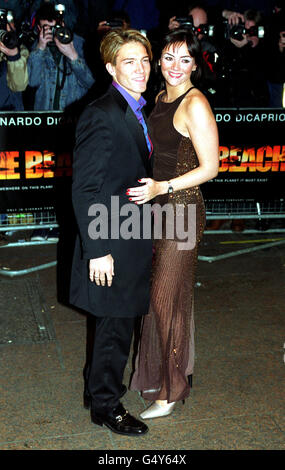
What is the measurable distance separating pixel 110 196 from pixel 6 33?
152 inches

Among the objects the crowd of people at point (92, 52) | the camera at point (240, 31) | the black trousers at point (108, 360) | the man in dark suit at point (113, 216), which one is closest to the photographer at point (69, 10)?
the crowd of people at point (92, 52)

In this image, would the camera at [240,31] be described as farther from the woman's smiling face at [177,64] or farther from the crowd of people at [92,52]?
the woman's smiling face at [177,64]

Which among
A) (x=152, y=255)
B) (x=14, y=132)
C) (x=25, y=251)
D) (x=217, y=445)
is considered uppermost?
(x=14, y=132)

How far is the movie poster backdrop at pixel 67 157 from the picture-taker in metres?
5.61

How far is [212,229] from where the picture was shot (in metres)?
7.05

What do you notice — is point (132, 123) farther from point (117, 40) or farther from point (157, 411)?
point (157, 411)

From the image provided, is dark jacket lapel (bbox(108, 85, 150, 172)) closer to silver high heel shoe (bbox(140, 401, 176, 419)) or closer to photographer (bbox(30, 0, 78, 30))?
silver high heel shoe (bbox(140, 401, 176, 419))

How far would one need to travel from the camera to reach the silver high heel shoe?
3.52 metres

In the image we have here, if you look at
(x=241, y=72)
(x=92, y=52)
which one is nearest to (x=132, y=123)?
(x=241, y=72)

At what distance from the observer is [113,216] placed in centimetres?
299

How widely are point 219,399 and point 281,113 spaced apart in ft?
11.3

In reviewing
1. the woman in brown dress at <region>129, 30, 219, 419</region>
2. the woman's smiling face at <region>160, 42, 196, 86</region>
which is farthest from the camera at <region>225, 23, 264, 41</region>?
the woman's smiling face at <region>160, 42, 196, 86</region>

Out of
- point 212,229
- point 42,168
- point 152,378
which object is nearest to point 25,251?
point 42,168

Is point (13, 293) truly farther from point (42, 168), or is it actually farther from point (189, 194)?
point (189, 194)
